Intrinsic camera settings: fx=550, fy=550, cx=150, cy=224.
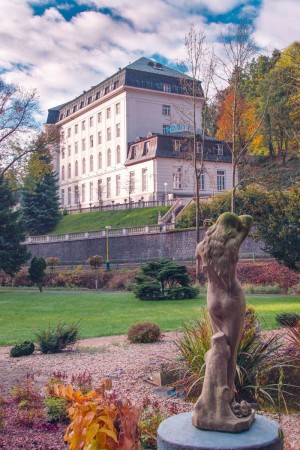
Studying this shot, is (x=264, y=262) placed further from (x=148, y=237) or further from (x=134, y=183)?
(x=134, y=183)

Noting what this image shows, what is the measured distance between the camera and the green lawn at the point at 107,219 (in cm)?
5353

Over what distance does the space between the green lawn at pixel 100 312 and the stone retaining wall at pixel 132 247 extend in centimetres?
1257

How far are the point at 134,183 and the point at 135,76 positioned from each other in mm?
14542

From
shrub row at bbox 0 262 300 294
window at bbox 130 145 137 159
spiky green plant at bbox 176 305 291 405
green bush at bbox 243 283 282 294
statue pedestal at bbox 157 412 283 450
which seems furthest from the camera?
window at bbox 130 145 137 159

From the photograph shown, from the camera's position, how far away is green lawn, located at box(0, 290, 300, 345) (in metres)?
16.0

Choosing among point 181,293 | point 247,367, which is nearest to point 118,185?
point 181,293

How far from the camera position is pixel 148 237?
145ft

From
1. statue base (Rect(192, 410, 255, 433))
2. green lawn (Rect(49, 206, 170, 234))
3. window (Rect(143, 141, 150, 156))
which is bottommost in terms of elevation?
statue base (Rect(192, 410, 255, 433))

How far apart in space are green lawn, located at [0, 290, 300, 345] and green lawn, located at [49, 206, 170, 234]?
82.9ft

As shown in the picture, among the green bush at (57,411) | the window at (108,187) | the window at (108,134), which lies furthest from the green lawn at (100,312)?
the window at (108,134)

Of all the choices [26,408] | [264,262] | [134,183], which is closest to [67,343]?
[26,408]

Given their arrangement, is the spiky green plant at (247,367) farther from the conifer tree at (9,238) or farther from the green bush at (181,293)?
the conifer tree at (9,238)

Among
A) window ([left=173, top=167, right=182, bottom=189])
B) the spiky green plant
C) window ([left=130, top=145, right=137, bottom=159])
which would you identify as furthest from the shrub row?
window ([left=130, top=145, right=137, bottom=159])

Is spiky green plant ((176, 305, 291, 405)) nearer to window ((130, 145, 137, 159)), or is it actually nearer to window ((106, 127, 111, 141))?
window ((130, 145, 137, 159))
